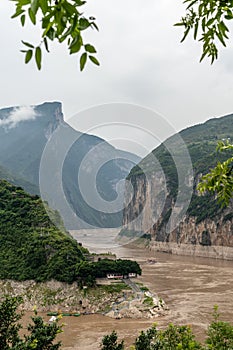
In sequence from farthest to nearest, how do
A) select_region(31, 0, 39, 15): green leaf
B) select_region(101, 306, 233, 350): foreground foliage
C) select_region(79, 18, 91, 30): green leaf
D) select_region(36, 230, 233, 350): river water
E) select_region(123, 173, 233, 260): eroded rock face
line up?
select_region(123, 173, 233, 260): eroded rock face < select_region(36, 230, 233, 350): river water < select_region(101, 306, 233, 350): foreground foliage < select_region(79, 18, 91, 30): green leaf < select_region(31, 0, 39, 15): green leaf

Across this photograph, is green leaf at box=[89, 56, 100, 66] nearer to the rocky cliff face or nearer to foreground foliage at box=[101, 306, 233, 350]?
foreground foliage at box=[101, 306, 233, 350]

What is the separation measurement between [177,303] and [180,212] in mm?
44258

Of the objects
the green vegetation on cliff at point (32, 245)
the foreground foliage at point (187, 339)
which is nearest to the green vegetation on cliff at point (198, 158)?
the green vegetation on cliff at point (32, 245)

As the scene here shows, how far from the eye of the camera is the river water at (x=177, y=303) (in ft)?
58.3

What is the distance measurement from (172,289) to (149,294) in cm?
644

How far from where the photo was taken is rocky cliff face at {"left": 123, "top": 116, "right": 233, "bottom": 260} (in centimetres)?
5519

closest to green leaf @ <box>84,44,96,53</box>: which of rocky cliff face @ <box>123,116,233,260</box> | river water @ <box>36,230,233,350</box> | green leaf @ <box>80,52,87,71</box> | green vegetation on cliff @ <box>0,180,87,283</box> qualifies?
green leaf @ <box>80,52,87,71</box>

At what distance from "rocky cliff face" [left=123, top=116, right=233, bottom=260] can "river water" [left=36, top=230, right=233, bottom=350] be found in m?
12.5

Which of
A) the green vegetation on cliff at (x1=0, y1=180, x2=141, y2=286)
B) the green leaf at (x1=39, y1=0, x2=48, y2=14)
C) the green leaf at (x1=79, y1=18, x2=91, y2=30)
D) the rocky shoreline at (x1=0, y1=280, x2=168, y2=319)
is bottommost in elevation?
the rocky shoreline at (x1=0, y1=280, x2=168, y2=319)

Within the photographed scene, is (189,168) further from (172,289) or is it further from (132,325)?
(132,325)

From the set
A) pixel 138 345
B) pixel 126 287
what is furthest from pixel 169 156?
pixel 138 345

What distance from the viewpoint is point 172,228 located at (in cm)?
6556

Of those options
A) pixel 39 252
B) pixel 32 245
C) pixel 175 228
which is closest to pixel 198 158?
pixel 175 228

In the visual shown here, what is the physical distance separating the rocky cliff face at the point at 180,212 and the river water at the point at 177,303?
12.5 m
